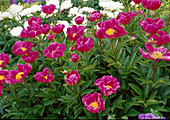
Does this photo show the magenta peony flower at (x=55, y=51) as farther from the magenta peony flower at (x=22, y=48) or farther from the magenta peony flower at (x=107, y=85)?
the magenta peony flower at (x=107, y=85)

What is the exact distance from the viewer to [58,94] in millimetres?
1638

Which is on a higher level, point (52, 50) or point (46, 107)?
point (52, 50)

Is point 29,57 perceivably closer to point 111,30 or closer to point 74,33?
point 74,33

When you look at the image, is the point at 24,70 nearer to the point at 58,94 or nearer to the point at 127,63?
the point at 58,94

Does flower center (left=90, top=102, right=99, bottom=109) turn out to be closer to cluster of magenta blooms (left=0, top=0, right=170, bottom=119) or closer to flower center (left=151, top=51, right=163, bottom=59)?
cluster of magenta blooms (left=0, top=0, right=170, bottom=119)

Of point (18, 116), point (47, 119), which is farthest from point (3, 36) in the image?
point (47, 119)

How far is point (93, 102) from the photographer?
48.6 inches

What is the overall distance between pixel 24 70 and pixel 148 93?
3.56 ft

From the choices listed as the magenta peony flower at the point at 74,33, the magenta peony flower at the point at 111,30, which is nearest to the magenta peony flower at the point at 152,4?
the magenta peony flower at the point at 111,30

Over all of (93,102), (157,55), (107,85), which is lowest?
(93,102)

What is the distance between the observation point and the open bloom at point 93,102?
1.14 metres

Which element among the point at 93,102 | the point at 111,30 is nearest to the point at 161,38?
the point at 111,30

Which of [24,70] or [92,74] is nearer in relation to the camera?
[24,70]

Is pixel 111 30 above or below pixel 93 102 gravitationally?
above
